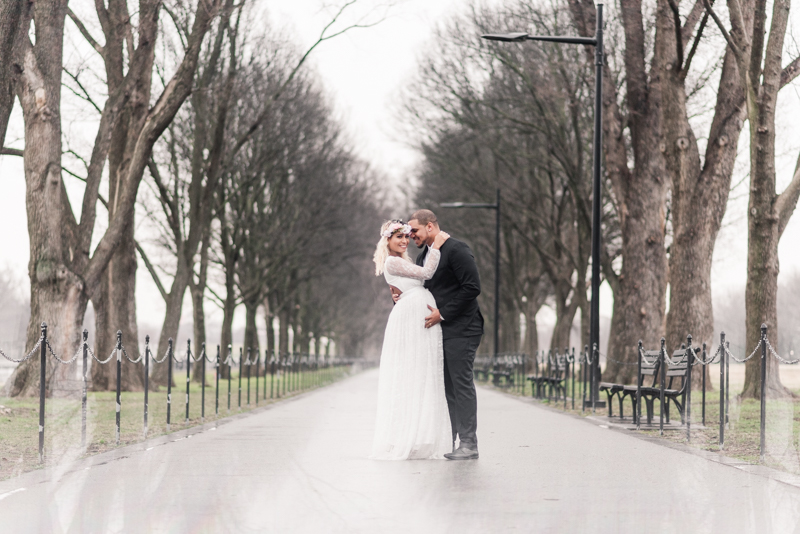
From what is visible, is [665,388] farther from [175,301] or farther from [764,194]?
[175,301]

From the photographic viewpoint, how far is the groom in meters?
9.62

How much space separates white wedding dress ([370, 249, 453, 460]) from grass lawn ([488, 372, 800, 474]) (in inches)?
118

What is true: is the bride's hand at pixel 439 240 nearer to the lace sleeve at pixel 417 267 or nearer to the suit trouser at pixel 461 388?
the lace sleeve at pixel 417 267

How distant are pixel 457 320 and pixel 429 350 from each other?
380mm

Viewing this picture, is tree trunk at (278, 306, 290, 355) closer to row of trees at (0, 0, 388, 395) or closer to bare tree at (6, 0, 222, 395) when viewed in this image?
row of trees at (0, 0, 388, 395)

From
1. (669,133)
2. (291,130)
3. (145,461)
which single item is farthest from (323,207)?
(145,461)

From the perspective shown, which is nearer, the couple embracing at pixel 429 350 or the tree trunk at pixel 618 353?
the couple embracing at pixel 429 350

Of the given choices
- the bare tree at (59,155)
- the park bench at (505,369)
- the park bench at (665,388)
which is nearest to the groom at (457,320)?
the park bench at (665,388)

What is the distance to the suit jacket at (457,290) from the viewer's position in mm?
9664

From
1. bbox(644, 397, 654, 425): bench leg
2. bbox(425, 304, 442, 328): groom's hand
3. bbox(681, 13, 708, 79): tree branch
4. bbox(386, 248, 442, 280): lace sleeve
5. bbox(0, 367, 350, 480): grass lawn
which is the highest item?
bbox(681, 13, 708, 79): tree branch

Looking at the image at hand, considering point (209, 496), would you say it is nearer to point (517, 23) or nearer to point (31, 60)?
point (31, 60)

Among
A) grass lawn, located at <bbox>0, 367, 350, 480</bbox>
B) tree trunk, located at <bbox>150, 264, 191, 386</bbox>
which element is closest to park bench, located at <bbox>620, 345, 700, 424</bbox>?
grass lawn, located at <bbox>0, 367, 350, 480</bbox>

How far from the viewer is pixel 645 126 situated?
24453 mm

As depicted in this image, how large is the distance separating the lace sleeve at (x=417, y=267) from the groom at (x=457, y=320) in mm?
75
